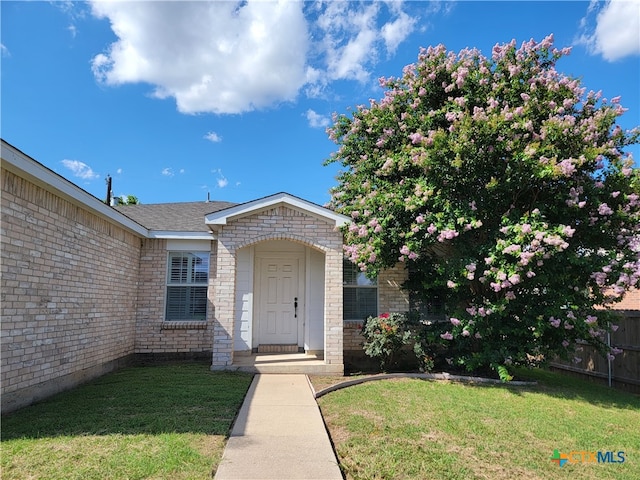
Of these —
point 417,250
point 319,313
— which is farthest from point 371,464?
point 319,313

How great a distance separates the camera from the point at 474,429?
4.57 meters

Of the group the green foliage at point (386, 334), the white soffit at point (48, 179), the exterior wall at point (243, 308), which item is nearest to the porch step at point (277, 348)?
the exterior wall at point (243, 308)

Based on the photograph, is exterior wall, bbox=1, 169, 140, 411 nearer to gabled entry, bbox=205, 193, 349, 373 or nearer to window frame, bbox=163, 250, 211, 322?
window frame, bbox=163, 250, 211, 322

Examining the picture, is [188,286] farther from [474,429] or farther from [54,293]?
[474,429]

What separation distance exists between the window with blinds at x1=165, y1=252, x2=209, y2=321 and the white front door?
1.38 m

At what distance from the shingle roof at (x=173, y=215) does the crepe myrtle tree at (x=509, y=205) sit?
4228 millimetres

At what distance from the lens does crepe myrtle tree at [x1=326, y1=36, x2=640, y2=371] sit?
617 cm

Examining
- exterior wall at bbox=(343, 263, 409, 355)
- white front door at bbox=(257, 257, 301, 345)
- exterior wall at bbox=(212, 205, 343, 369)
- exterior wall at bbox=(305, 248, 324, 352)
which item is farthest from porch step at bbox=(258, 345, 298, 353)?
exterior wall at bbox=(212, 205, 343, 369)

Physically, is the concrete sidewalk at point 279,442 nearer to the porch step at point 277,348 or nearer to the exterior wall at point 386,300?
the exterior wall at point 386,300

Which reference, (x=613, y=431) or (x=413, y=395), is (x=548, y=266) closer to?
(x=613, y=431)

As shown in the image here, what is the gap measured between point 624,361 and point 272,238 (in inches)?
318

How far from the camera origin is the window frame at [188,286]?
901cm

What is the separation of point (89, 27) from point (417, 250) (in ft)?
26.1

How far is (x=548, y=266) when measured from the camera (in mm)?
6379
